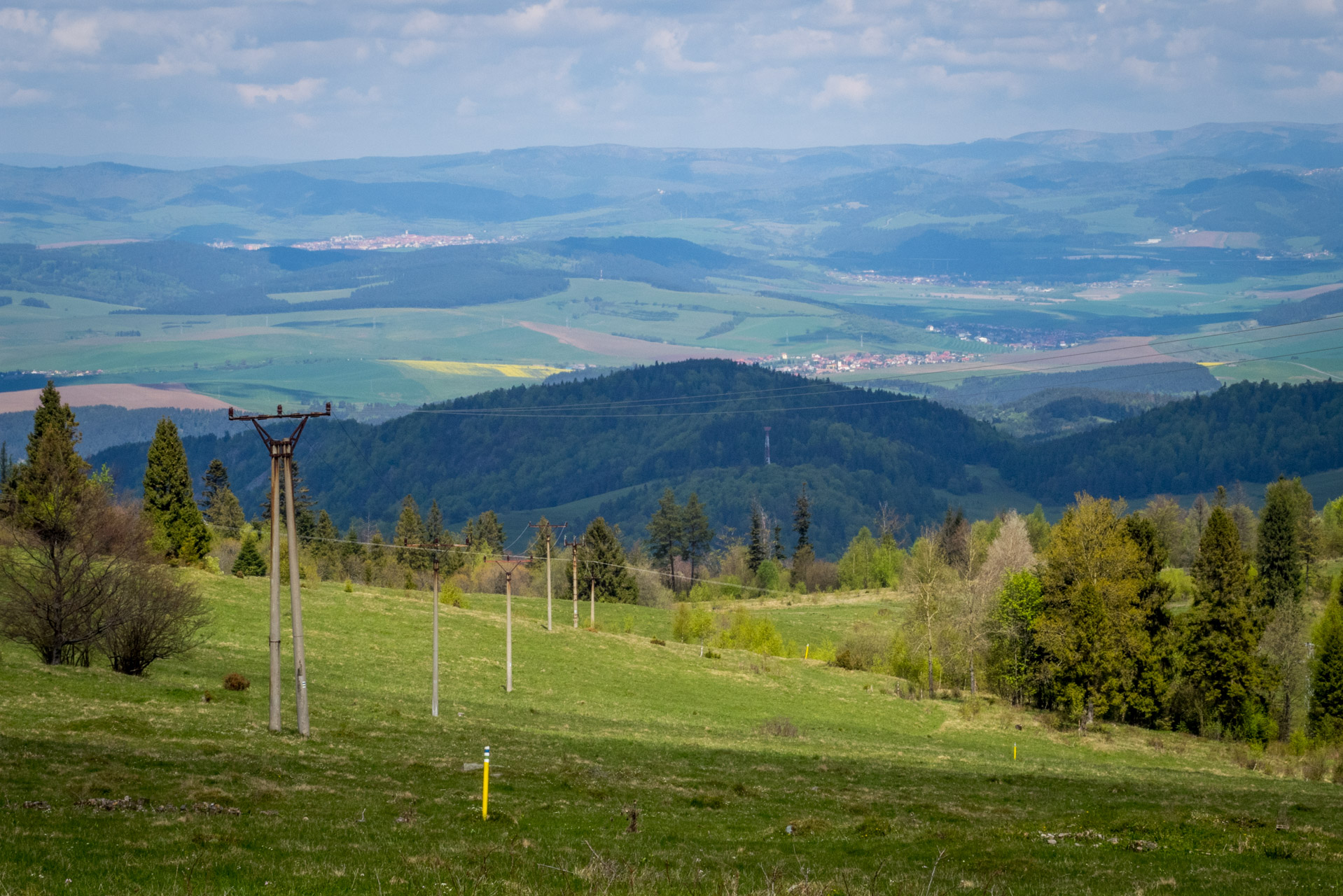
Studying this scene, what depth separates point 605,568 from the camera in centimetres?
10256

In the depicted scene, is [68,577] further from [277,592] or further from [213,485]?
[213,485]

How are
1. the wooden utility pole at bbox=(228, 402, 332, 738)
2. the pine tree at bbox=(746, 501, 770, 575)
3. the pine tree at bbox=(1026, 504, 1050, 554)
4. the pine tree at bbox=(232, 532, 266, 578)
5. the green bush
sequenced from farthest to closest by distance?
the pine tree at bbox=(746, 501, 770, 575), the pine tree at bbox=(1026, 504, 1050, 554), the green bush, the pine tree at bbox=(232, 532, 266, 578), the wooden utility pole at bbox=(228, 402, 332, 738)

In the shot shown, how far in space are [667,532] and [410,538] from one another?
28.2 m

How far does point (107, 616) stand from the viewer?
37219 mm

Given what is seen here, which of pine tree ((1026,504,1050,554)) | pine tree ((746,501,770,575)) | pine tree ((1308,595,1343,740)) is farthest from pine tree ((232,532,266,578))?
pine tree ((1026,504,1050,554))

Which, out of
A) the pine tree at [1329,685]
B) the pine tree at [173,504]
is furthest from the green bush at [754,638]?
the pine tree at [173,504]

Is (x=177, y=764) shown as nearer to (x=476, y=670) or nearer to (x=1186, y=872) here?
(x=1186, y=872)

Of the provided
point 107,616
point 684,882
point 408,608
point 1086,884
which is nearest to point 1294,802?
point 1086,884

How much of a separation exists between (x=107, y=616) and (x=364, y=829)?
22.7 meters

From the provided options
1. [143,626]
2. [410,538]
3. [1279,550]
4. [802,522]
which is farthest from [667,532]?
[143,626]

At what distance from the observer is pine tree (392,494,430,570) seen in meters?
117

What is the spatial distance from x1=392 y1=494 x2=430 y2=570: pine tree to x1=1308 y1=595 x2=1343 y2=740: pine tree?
7624 cm

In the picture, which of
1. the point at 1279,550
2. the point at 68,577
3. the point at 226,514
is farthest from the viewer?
the point at 226,514

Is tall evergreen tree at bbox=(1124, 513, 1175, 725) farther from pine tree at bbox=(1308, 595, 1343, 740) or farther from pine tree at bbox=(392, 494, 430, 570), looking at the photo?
pine tree at bbox=(392, 494, 430, 570)
